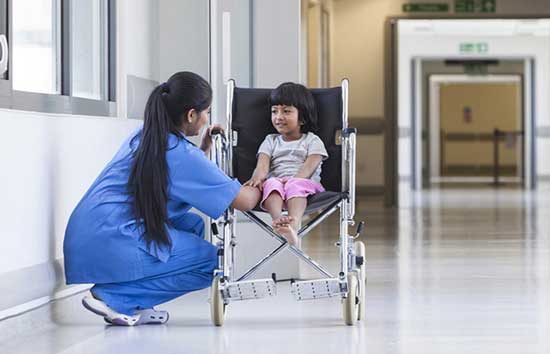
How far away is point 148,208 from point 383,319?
94 cm

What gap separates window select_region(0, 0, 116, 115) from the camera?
414 cm

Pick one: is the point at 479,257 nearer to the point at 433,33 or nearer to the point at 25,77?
the point at 25,77

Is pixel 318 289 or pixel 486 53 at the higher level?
pixel 486 53

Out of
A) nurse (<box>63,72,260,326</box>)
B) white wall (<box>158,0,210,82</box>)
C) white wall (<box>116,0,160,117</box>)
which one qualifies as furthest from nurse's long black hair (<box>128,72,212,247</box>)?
white wall (<box>158,0,210,82</box>)

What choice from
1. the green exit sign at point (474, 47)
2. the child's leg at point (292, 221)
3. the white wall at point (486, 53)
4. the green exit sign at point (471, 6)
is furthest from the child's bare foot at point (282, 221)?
the green exit sign at point (474, 47)

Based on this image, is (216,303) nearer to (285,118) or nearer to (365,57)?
(285,118)

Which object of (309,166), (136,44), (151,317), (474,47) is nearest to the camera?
(151,317)

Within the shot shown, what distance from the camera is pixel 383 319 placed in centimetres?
436

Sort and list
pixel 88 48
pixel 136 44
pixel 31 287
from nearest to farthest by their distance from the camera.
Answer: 1. pixel 31 287
2. pixel 88 48
3. pixel 136 44

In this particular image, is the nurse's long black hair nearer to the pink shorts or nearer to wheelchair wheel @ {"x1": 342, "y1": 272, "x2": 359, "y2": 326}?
the pink shorts

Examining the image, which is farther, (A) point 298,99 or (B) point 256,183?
(A) point 298,99

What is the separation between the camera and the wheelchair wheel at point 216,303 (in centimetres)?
416

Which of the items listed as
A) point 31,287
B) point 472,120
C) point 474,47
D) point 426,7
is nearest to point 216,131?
point 31,287

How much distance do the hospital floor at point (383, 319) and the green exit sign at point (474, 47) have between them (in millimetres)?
15169
